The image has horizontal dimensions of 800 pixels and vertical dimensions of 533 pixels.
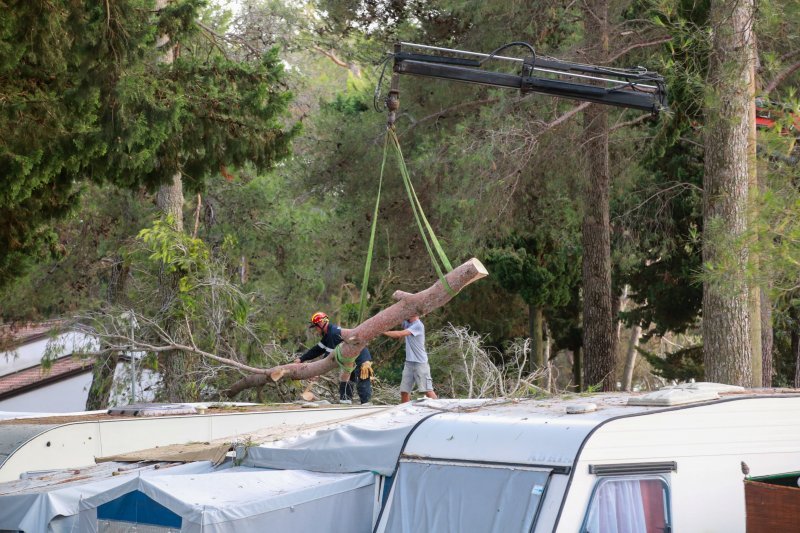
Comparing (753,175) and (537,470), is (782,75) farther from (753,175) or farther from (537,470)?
(537,470)

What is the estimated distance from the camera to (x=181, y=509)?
5820 millimetres

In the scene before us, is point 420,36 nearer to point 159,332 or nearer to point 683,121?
point 683,121

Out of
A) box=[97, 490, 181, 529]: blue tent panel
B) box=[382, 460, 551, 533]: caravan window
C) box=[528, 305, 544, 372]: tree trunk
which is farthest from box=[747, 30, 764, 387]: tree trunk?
box=[528, 305, 544, 372]: tree trunk

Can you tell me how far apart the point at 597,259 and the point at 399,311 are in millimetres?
9253

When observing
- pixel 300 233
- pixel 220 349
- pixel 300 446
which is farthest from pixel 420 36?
pixel 300 446

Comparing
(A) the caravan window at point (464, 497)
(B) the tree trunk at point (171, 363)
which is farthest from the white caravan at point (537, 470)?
(B) the tree trunk at point (171, 363)

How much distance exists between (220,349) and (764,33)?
879 cm

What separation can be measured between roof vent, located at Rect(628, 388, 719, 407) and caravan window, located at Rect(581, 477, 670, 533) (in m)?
0.64

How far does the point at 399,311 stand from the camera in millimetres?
9664

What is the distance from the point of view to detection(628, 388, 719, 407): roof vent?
6.41 meters

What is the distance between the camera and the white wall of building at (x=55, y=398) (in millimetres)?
20703

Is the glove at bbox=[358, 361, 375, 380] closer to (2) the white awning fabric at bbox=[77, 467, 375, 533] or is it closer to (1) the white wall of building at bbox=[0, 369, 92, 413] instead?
(2) the white awning fabric at bbox=[77, 467, 375, 533]

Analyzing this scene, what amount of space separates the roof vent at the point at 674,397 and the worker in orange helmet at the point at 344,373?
526 centimetres

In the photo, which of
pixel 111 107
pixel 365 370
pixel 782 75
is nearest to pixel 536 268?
pixel 782 75
